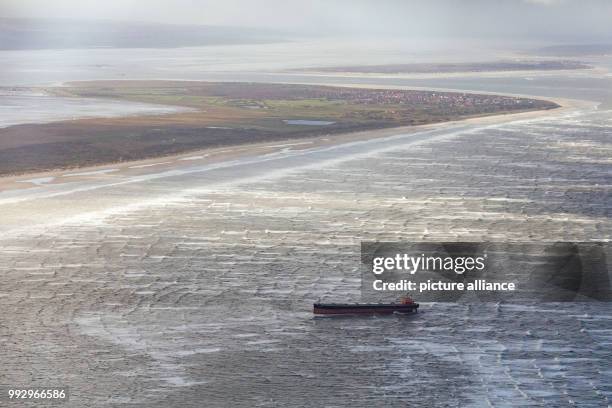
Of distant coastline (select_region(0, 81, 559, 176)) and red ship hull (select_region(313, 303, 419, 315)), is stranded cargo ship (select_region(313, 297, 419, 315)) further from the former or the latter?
distant coastline (select_region(0, 81, 559, 176))

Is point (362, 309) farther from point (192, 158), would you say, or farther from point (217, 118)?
point (217, 118)

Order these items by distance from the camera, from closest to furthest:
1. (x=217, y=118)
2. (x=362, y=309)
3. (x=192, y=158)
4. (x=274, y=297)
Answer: (x=362, y=309) → (x=274, y=297) → (x=192, y=158) → (x=217, y=118)

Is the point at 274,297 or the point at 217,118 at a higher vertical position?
the point at 217,118

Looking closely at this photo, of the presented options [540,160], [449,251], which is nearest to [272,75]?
[540,160]

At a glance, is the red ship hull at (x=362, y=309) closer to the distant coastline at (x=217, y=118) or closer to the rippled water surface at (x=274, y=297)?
the rippled water surface at (x=274, y=297)

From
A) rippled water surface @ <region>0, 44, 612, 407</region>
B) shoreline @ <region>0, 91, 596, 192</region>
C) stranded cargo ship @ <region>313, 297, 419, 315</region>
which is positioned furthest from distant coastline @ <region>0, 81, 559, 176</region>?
stranded cargo ship @ <region>313, 297, 419, 315</region>

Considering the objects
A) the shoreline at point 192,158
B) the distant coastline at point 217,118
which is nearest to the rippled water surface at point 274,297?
the shoreline at point 192,158

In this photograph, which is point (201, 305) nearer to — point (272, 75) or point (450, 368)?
point (450, 368)

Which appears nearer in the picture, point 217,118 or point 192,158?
point 192,158

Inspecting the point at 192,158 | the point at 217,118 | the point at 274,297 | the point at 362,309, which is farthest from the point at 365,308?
the point at 217,118
